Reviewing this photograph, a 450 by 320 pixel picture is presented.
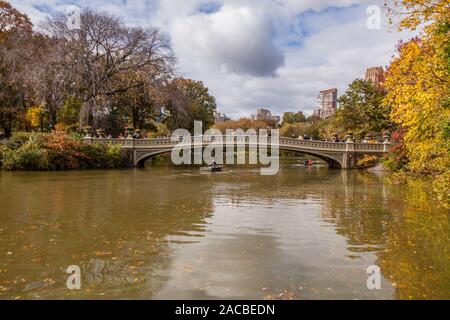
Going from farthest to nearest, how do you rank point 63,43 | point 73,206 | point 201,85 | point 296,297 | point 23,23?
point 201,85, point 23,23, point 63,43, point 73,206, point 296,297

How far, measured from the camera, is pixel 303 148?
3309 centimetres

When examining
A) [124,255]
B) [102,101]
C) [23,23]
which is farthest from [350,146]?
[23,23]

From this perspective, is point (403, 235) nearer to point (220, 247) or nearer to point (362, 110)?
point (220, 247)

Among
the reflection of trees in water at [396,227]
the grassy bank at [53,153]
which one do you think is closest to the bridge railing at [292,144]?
the grassy bank at [53,153]

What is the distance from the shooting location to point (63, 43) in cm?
3056

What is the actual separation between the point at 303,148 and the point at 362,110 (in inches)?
354

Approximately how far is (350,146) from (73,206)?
2612 centimetres

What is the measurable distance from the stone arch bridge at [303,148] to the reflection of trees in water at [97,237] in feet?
58.5

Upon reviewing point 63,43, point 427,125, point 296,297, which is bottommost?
point 296,297

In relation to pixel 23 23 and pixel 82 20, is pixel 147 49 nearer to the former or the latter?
pixel 82 20

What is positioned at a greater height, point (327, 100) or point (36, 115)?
point (327, 100)

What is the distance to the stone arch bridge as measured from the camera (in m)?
32.6

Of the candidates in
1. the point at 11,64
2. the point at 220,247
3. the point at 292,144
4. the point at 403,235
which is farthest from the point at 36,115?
the point at 403,235

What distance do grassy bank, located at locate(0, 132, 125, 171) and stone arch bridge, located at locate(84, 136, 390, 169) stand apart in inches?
67.8
